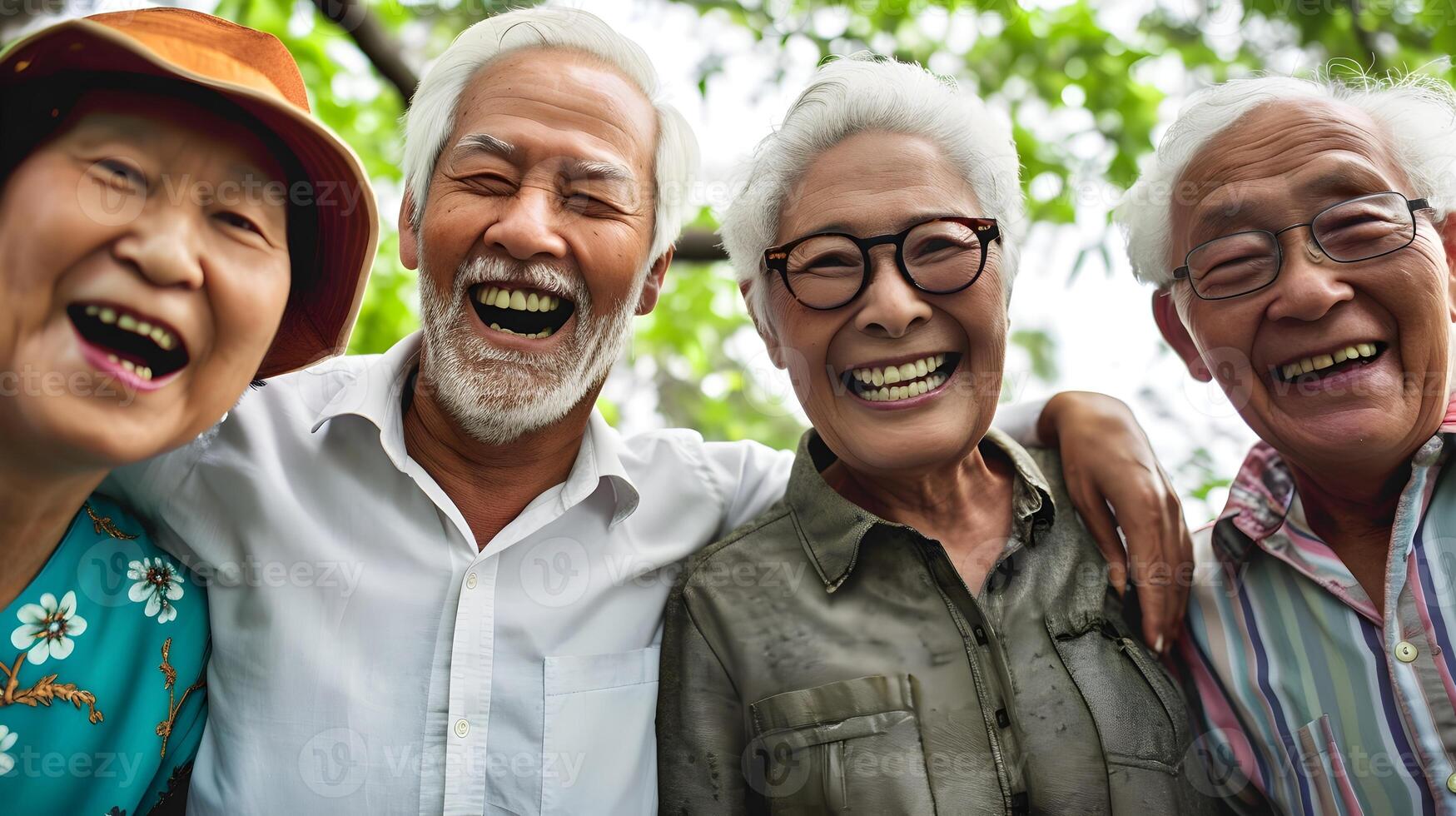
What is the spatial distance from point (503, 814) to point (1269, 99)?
227cm

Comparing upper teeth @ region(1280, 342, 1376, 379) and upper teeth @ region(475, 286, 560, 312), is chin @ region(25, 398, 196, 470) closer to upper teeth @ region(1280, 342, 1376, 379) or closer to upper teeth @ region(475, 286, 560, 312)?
upper teeth @ region(475, 286, 560, 312)

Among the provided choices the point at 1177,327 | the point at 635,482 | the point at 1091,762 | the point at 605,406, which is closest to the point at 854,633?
the point at 1091,762

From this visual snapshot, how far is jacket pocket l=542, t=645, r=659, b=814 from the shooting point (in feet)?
6.39

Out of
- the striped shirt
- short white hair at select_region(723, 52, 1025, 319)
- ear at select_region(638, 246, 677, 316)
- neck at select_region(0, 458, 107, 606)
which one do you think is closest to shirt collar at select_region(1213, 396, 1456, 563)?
the striped shirt

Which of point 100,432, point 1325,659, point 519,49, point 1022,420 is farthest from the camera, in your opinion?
point 1022,420

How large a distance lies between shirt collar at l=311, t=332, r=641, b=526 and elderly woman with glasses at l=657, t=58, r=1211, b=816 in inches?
11.1

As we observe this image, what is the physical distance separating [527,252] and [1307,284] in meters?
1.63

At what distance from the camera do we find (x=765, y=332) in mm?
2418

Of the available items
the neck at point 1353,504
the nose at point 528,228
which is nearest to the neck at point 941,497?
the neck at point 1353,504

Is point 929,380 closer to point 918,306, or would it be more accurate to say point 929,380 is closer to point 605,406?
point 918,306

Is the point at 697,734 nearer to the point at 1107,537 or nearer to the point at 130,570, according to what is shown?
the point at 1107,537

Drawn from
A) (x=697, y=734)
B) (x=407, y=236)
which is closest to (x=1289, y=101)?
(x=697, y=734)

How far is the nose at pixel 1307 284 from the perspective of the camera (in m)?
1.86

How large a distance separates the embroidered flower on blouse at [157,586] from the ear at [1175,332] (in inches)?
89.9
